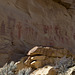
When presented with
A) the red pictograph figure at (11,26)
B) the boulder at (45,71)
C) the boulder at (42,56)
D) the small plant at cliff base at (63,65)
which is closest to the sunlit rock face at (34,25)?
the red pictograph figure at (11,26)

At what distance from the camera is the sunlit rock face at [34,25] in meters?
5.87

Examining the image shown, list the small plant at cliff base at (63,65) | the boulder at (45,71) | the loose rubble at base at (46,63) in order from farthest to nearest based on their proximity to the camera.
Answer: the small plant at cliff base at (63,65)
the loose rubble at base at (46,63)
the boulder at (45,71)

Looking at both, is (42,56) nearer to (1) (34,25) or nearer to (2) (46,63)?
(2) (46,63)

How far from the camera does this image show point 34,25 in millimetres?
6930

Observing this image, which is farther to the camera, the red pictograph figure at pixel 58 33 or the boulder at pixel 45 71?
the red pictograph figure at pixel 58 33

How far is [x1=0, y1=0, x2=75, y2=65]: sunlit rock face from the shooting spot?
5871 mm

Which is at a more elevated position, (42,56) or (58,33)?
(42,56)

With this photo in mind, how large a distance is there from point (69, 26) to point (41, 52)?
3.93 meters

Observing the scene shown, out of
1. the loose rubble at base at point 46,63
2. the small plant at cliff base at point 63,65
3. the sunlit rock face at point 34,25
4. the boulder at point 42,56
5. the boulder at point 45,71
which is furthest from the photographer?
the sunlit rock face at point 34,25

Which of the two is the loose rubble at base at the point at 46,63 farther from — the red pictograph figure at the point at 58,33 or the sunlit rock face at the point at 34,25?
the red pictograph figure at the point at 58,33

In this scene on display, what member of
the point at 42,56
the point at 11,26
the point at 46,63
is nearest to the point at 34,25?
the point at 11,26

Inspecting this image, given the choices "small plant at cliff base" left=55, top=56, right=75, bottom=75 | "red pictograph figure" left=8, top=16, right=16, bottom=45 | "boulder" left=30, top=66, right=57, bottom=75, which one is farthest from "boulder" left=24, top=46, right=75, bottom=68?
"red pictograph figure" left=8, top=16, right=16, bottom=45

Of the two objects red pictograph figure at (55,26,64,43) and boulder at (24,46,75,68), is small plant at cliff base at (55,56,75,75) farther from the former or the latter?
red pictograph figure at (55,26,64,43)

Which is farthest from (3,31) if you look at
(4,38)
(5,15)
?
(5,15)
